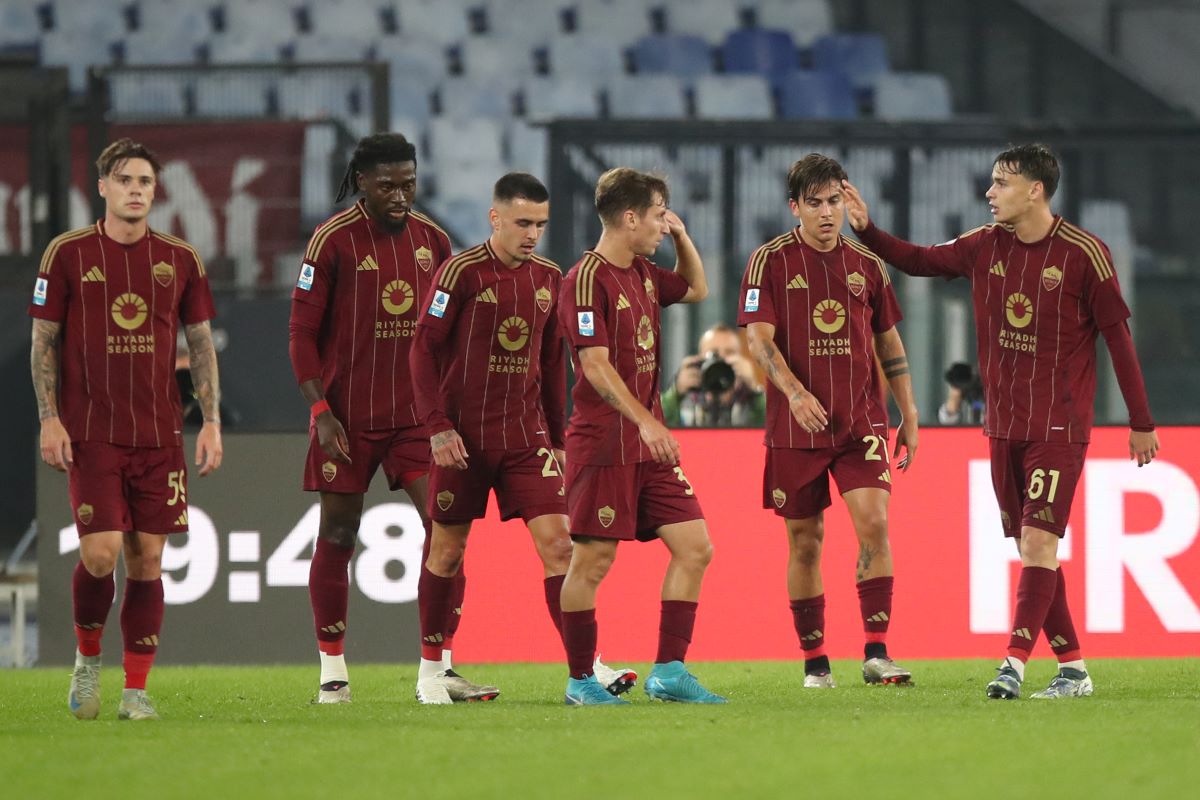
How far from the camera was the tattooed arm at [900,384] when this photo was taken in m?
7.14

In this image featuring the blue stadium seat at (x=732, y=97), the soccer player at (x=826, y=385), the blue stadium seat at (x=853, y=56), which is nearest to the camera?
the soccer player at (x=826, y=385)

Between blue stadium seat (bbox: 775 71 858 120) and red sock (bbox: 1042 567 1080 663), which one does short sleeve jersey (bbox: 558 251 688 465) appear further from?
blue stadium seat (bbox: 775 71 858 120)

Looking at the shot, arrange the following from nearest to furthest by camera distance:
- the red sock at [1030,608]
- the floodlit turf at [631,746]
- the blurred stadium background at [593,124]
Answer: the floodlit turf at [631,746]
the red sock at [1030,608]
the blurred stadium background at [593,124]

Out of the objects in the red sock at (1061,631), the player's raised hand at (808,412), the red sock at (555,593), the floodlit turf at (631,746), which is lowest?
the floodlit turf at (631,746)

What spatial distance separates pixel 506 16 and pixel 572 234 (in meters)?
6.95

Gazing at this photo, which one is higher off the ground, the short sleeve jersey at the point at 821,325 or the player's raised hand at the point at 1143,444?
the short sleeve jersey at the point at 821,325

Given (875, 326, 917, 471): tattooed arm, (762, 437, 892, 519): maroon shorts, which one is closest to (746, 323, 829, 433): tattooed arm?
(762, 437, 892, 519): maroon shorts

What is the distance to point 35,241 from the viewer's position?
10.6 m

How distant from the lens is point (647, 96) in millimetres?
17109

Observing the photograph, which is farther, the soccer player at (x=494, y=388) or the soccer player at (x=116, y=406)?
the soccer player at (x=494, y=388)

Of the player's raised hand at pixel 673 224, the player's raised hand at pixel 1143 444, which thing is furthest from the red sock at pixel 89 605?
the player's raised hand at pixel 1143 444

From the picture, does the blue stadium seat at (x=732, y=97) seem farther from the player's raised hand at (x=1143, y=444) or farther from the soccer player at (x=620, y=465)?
the soccer player at (x=620, y=465)

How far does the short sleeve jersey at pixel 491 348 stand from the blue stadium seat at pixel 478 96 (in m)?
10.7

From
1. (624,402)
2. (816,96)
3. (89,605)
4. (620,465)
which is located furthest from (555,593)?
(816,96)
